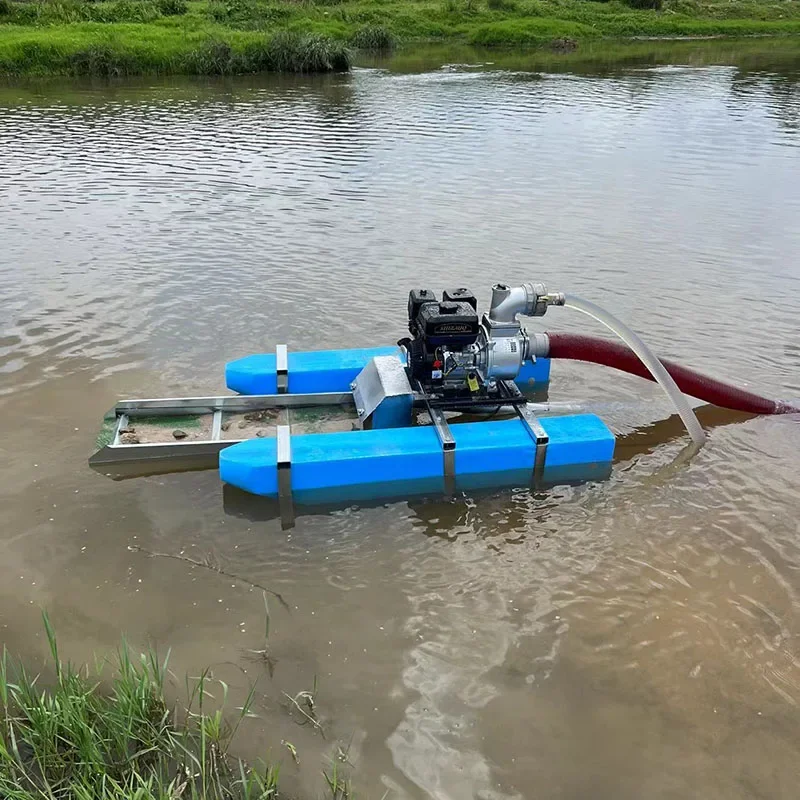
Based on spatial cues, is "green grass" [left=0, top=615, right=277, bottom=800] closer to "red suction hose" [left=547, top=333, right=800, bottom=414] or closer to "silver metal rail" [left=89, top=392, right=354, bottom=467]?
"silver metal rail" [left=89, top=392, right=354, bottom=467]

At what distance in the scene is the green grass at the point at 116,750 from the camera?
7.94ft

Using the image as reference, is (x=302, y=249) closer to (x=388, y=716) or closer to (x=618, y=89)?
(x=388, y=716)

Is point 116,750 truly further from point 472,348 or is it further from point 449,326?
point 472,348

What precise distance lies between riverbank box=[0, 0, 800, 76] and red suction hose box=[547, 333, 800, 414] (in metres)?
19.7

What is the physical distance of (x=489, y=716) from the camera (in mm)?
3008

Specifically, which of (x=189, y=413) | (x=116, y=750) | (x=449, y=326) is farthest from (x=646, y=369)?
(x=116, y=750)

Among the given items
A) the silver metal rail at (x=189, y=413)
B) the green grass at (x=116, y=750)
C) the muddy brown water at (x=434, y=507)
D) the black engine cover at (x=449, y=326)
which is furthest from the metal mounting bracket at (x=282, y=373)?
the green grass at (x=116, y=750)

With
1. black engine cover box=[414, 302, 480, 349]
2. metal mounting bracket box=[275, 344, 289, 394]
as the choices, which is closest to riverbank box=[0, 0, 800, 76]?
metal mounting bracket box=[275, 344, 289, 394]

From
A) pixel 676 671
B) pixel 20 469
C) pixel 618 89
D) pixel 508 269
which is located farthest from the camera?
pixel 618 89

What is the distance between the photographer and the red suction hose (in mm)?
4891

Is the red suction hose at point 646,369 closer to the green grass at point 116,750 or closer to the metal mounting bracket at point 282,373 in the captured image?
the metal mounting bracket at point 282,373

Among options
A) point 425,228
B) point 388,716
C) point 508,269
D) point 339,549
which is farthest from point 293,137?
point 388,716

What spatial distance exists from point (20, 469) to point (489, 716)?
3270 millimetres

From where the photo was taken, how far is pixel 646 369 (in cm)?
499
